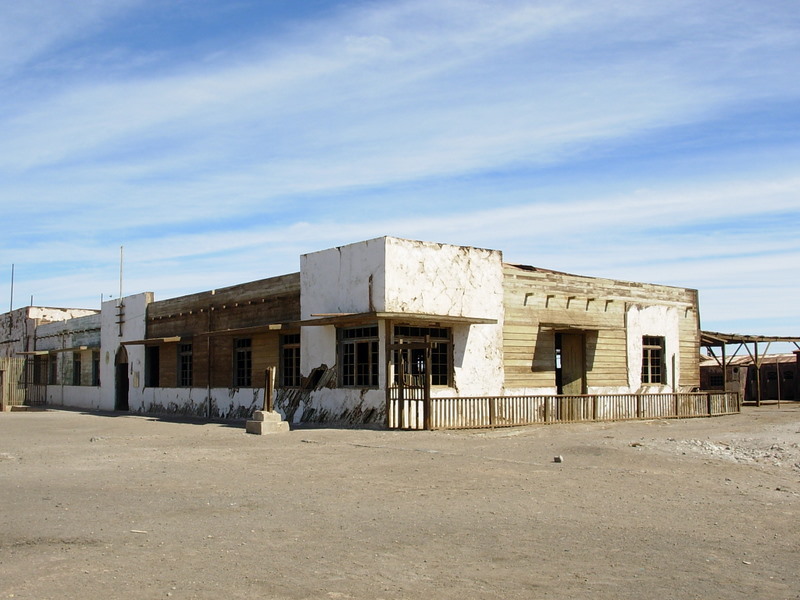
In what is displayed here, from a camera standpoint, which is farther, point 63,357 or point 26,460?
point 63,357

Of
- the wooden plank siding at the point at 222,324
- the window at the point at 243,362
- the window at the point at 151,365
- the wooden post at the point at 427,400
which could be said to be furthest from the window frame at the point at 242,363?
the wooden post at the point at 427,400

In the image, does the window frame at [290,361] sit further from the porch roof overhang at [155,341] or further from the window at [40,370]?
the window at [40,370]

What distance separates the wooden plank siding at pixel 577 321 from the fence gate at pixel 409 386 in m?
3.00

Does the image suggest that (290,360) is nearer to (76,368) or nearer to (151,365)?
(151,365)

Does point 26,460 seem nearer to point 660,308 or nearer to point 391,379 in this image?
point 391,379

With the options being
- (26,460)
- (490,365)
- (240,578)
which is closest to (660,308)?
(490,365)

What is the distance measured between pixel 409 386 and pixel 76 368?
24.0 metres

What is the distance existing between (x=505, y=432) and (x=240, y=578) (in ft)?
43.1

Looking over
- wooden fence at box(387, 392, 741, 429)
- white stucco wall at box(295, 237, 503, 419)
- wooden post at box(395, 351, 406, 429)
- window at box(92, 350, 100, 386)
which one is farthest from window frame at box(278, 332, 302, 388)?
window at box(92, 350, 100, 386)

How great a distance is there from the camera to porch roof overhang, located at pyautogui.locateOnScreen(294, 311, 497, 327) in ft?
63.8

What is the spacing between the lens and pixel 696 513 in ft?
29.8

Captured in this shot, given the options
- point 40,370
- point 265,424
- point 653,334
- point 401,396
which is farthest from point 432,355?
point 40,370

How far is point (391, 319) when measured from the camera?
19984 mm

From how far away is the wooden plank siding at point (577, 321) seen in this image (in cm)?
2303
